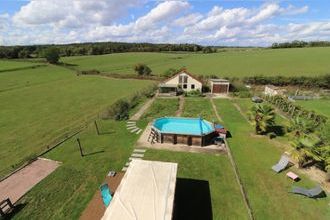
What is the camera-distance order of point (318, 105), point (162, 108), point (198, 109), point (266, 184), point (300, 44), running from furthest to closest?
1. point (300, 44)
2. point (318, 105)
3. point (162, 108)
4. point (198, 109)
5. point (266, 184)

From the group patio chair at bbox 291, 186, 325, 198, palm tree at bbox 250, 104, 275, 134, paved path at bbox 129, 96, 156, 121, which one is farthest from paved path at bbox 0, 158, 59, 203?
palm tree at bbox 250, 104, 275, 134

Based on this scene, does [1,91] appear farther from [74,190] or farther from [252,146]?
[252,146]

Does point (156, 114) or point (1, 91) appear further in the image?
point (1, 91)

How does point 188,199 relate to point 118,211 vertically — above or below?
below

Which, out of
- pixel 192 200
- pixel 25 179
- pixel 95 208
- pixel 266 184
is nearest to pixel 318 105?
pixel 266 184

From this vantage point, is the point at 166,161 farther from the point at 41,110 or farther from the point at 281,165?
the point at 41,110

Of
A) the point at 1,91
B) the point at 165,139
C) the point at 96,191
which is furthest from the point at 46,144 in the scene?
the point at 1,91

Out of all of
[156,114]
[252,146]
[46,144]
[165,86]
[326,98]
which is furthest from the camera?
[165,86]
